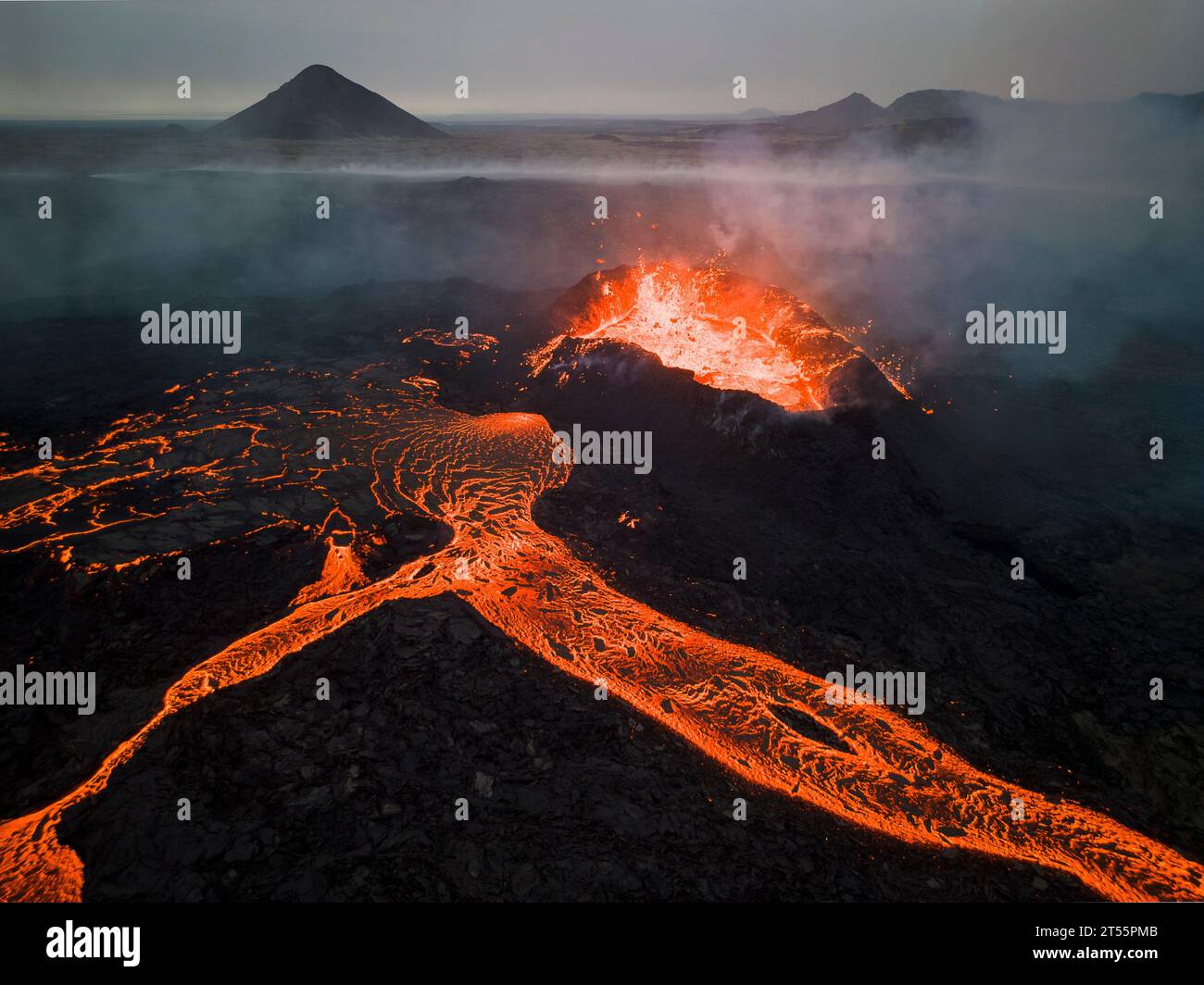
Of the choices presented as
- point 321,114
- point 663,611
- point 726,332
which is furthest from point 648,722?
point 321,114

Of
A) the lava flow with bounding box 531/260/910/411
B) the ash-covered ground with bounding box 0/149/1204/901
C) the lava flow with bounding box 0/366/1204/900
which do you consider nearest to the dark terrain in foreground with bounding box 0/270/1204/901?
the ash-covered ground with bounding box 0/149/1204/901

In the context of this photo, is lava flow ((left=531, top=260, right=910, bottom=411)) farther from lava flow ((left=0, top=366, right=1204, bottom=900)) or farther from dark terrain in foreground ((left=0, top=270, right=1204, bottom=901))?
lava flow ((left=0, top=366, right=1204, bottom=900))

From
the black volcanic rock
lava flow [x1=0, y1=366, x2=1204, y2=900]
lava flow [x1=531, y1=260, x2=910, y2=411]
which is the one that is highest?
the black volcanic rock

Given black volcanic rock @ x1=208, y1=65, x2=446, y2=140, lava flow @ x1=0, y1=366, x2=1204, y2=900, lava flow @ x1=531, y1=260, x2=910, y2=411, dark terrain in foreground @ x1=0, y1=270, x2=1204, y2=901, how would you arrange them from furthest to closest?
black volcanic rock @ x1=208, y1=65, x2=446, y2=140
lava flow @ x1=531, y1=260, x2=910, y2=411
lava flow @ x1=0, y1=366, x2=1204, y2=900
dark terrain in foreground @ x1=0, y1=270, x2=1204, y2=901

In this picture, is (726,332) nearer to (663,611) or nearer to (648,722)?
(663,611)

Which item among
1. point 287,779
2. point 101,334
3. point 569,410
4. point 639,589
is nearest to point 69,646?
Result: point 287,779

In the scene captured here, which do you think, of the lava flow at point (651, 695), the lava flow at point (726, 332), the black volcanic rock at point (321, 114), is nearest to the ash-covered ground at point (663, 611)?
the lava flow at point (651, 695)

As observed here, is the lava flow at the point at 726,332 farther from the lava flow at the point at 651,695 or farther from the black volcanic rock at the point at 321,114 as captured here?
the black volcanic rock at the point at 321,114
